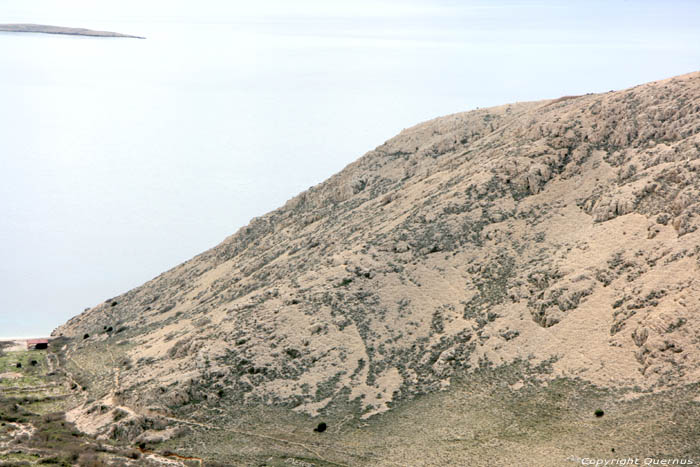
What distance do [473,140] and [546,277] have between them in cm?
2645

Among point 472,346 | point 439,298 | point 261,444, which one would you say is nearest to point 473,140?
point 439,298

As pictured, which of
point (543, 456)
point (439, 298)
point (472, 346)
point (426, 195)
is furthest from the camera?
point (426, 195)

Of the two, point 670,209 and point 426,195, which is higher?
point 426,195

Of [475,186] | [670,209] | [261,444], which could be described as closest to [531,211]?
[475,186]

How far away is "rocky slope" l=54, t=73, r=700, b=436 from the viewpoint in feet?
154

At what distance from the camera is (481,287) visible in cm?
5375

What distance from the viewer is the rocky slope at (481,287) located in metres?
46.8

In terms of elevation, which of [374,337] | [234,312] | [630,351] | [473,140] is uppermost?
[473,140]

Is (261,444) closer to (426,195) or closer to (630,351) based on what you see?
(630,351)

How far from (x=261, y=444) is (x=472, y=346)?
51.7 ft

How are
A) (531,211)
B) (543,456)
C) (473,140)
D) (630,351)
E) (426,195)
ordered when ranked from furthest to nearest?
(473,140) → (426,195) → (531,211) → (630,351) → (543,456)

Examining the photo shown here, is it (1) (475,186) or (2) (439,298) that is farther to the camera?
(1) (475,186)

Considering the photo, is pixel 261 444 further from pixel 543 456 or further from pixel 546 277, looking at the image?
pixel 546 277

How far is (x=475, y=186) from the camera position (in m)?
61.2
